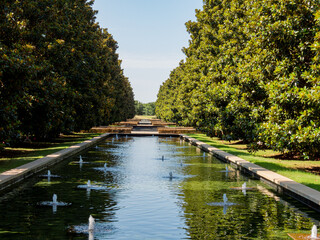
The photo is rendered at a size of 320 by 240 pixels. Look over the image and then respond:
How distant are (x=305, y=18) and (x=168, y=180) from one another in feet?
27.0

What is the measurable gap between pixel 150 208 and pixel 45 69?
44.1 feet

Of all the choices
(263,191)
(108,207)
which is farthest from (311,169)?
(108,207)

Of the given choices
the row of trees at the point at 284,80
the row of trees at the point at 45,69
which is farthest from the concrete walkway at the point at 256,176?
the row of trees at the point at 45,69

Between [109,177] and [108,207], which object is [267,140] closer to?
[109,177]

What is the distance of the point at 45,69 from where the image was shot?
23.7m

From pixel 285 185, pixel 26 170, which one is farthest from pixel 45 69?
pixel 285 185

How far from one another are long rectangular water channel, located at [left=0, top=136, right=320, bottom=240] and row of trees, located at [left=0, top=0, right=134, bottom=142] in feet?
12.2

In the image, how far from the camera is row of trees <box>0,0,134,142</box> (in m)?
17.5

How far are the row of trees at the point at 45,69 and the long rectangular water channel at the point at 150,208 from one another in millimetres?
3713

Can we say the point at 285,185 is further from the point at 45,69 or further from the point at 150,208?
the point at 45,69

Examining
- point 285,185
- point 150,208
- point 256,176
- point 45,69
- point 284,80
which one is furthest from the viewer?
point 45,69

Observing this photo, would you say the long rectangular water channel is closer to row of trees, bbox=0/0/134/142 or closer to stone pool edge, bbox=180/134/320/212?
stone pool edge, bbox=180/134/320/212

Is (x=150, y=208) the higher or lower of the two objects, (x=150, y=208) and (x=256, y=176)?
the lower

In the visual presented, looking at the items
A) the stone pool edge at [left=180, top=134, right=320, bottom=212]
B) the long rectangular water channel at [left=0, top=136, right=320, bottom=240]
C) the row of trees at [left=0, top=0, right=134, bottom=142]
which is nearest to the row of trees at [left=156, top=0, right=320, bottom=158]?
the stone pool edge at [left=180, top=134, right=320, bottom=212]
